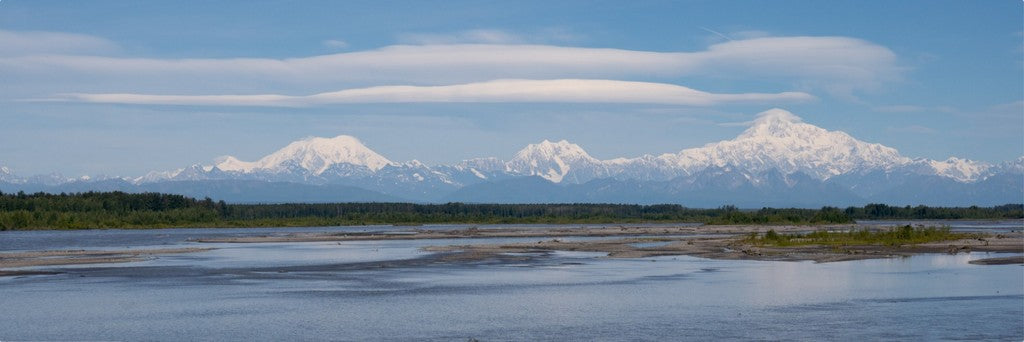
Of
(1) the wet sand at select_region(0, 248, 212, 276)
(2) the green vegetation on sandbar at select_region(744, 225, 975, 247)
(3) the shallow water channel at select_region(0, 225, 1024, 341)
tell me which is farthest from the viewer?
(2) the green vegetation on sandbar at select_region(744, 225, 975, 247)

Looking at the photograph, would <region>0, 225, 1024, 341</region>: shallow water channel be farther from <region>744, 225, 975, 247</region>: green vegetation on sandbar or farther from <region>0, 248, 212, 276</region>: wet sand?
<region>744, 225, 975, 247</region>: green vegetation on sandbar

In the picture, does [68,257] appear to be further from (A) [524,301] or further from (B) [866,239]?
(B) [866,239]

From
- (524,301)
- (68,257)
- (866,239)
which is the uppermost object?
(866,239)

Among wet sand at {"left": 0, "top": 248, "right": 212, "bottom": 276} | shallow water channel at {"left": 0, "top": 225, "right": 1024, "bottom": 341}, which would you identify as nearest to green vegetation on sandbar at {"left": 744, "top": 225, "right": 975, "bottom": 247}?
shallow water channel at {"left": 0, "top": 225, "right": 1024, "bottom": 341}

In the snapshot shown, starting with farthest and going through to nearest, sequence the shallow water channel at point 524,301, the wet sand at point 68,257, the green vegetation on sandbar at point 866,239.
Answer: the green vegetation on sandbar at point 866,239 < the wet sand at point 68,257 < the shallow water channel at point 524,301

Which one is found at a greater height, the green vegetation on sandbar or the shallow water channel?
the green vegetation on sandbar

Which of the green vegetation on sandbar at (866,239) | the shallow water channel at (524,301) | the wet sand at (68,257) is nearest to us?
the shallow water channel at (524,301)

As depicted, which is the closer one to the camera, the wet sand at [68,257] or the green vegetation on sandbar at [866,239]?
the wet sand at [68,257]

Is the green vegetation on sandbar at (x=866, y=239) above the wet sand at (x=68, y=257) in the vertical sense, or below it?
above

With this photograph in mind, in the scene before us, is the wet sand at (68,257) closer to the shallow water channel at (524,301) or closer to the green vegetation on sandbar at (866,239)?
the shallow water channel at (524,301)

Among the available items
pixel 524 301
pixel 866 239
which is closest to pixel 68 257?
pixel 524 301

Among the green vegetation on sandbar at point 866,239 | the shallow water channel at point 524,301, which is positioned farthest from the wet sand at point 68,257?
the green vegetation on sandbar at point 866,239

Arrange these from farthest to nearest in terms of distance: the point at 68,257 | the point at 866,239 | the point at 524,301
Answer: the point at 866,239 → the point at 68,257 → the point at 524,301

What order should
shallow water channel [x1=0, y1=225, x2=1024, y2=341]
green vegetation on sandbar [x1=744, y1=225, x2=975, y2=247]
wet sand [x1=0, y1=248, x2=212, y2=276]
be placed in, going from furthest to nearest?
1. green vegetation on sandbar [x1=744, y1=225, x2=975, y2=247]
2. wet sand [x1=0, y1=248, x2=212, y2=276]
3. shallow water channel [x1=0, y1=225, x2=1024, y2=341]
